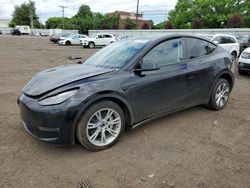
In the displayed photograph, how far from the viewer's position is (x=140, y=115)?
139 inches

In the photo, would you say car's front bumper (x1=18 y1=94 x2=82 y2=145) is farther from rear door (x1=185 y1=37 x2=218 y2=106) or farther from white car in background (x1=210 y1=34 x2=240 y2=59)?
white car in background (x1=210 y1=34 x2=240 y2=59)

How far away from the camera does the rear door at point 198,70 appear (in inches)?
162

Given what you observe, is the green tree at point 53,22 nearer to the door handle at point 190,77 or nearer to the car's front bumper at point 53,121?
the door handle at point 190,77

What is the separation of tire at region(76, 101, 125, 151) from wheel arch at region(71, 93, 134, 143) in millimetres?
55

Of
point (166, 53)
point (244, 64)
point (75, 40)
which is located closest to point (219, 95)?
point (166, 53)

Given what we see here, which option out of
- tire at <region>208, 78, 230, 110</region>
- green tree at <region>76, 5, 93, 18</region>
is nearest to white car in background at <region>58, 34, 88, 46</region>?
tire at <region>208, 78, 230, 110</region>

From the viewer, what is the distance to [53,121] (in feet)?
9.41

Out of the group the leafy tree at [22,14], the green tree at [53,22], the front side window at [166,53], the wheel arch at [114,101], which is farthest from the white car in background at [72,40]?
the leafy tree at [22,14]

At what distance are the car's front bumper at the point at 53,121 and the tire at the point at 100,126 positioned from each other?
5.8 inches

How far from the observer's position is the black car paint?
2.91 m

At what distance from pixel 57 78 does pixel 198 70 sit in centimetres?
243

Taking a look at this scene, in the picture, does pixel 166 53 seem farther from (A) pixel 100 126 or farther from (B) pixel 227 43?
(B) pixel 227 43

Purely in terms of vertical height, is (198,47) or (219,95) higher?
(198,47)

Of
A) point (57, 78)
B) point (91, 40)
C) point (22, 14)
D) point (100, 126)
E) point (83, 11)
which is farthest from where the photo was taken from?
point (22, 14)
